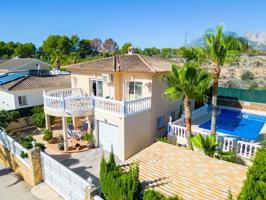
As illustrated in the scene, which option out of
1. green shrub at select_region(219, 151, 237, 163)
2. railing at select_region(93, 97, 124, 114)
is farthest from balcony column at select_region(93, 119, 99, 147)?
green shrub at select_region(219, 151, 237, 163)

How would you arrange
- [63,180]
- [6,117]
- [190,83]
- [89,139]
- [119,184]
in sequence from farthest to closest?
[6,117] → [89,139] → [190,83] → [63,180] → [119,184]

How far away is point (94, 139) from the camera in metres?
17.4

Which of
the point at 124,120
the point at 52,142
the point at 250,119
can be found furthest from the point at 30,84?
the point at 250,119

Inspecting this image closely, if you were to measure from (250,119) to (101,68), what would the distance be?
2026cm

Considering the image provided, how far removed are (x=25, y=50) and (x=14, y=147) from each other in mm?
78887

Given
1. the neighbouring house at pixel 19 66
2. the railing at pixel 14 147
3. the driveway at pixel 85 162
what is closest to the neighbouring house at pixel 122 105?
the driveway at pixel 85 162

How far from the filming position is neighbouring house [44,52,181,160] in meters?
15.0

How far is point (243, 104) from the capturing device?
29.0 m

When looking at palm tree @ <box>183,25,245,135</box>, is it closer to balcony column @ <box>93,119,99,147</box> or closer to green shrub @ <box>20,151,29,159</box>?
balcony column @ <box>93,119,99,147</box>

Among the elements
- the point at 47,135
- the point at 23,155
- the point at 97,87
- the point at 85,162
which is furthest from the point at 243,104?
the point at 23,155

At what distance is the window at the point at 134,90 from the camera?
17616 mm

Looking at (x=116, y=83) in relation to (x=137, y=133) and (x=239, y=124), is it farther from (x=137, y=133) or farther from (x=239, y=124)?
(x=239, y=124)

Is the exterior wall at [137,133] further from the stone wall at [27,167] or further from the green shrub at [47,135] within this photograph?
the green shrub at [47,135]

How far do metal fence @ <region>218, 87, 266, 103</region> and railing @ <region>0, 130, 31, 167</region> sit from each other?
27.2 metres
